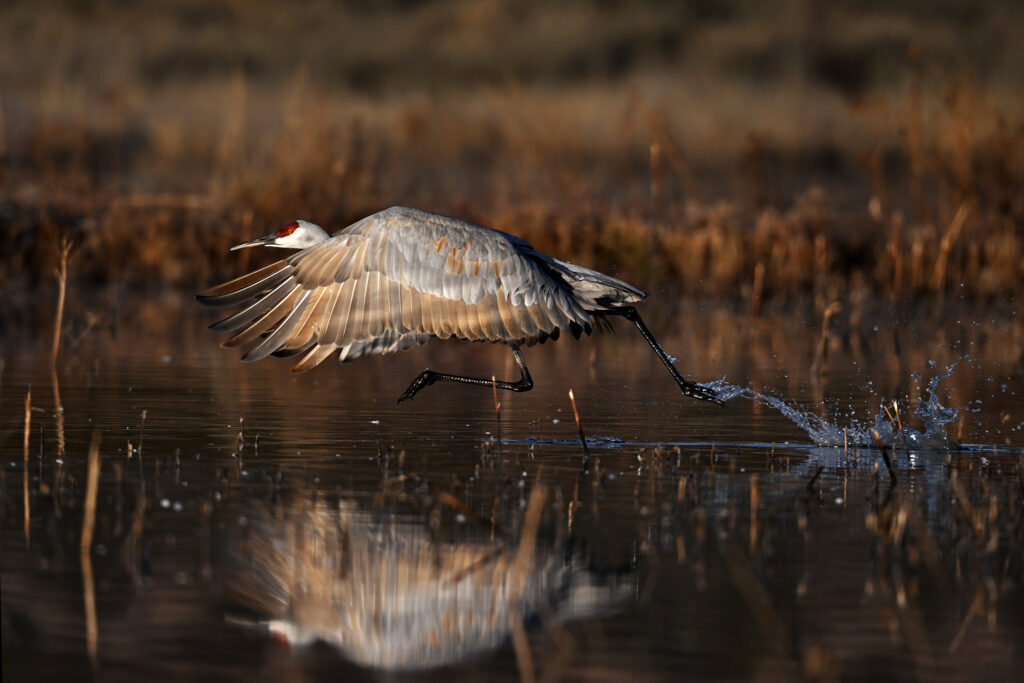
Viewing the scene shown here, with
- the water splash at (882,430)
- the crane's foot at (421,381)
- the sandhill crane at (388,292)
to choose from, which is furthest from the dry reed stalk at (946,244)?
the sandhill crane at (388,292)

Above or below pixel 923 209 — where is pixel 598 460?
below

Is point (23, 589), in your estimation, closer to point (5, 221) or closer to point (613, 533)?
point (613, 533)

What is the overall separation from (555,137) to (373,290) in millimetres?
10771

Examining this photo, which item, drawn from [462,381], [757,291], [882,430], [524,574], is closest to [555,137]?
[757,291]

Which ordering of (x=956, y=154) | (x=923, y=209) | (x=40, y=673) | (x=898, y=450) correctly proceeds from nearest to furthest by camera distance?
(x=40, y=673) < (x=898, y=450) < (x=956, y=154) < (x=923, y=209)

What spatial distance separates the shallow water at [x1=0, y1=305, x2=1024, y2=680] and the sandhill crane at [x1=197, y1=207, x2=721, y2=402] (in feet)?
1.74

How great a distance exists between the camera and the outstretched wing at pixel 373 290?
8.08m

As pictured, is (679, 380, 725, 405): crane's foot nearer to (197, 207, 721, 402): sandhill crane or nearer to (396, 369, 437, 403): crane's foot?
(197, 207, 721, 402): sandhill crane

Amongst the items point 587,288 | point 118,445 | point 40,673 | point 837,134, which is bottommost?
point 40,673

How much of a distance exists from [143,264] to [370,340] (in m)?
9.60

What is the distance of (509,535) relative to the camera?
20.0 ft

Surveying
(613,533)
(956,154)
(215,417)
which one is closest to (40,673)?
(613,533)

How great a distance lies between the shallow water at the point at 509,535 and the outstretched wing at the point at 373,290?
53cm

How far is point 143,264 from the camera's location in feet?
57.0
